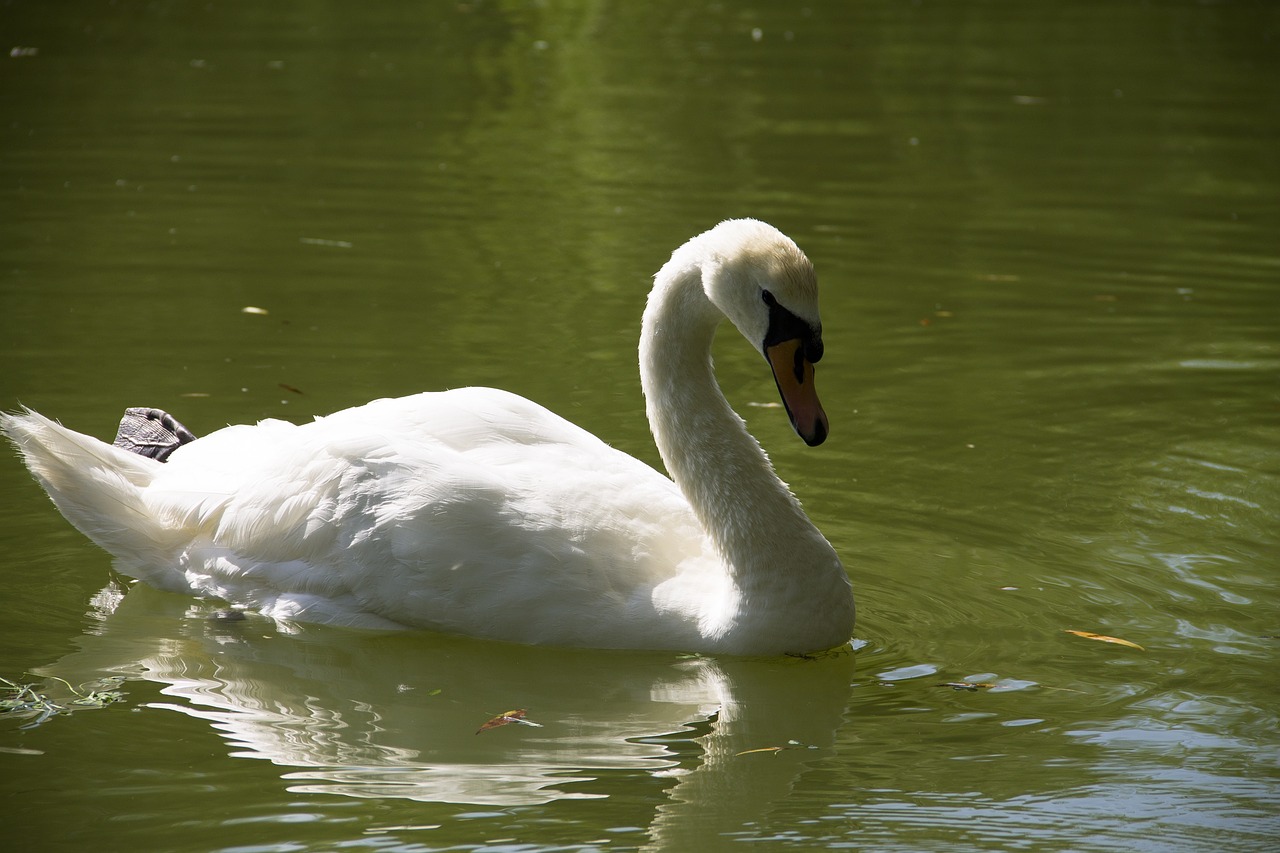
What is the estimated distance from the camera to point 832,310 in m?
11.1

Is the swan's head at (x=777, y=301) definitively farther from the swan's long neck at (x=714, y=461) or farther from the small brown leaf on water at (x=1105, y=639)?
the small brown leaf on water at (x=1105, y=639)

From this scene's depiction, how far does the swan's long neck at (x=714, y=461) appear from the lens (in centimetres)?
599

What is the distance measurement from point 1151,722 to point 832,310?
577cm

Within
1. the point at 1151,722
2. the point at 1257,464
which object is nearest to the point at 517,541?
the point at 1151,722

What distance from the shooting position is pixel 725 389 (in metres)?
9.49

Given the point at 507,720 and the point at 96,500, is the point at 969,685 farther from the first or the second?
the point at 96,500

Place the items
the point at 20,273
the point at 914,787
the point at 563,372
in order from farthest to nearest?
1. the point at 20,273
2. the point at 563,372
3. the point at 914,787

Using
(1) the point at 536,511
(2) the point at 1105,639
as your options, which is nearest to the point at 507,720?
(1) the point at 536,511

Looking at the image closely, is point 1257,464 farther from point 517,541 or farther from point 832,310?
point 517,541

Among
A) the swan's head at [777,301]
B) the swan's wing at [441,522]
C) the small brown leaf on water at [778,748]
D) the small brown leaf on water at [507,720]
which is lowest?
the small brown leaf on water at [778,748]

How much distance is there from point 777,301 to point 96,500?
2.83 metres

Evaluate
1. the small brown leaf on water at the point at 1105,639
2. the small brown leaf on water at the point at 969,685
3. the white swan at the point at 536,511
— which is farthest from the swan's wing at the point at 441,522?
the small brown leaf on water at the point at 1105,639

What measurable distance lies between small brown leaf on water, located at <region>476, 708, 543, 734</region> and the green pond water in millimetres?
64

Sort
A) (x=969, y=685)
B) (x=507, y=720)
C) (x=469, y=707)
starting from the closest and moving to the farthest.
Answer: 1. (x=507, y=720)
2. (x=469, y=707)
3. (x=969, y=685)
